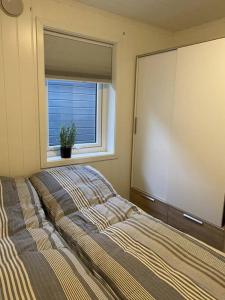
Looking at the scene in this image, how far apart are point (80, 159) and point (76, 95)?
25.8 inches

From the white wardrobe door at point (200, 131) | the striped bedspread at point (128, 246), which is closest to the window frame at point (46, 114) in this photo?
the striped bedspread at point (128, 246)

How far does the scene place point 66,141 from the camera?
87.0 inches

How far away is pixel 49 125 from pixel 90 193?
0.93m

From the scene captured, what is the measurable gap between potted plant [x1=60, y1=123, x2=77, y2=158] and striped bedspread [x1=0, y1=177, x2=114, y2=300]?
30.0 inches

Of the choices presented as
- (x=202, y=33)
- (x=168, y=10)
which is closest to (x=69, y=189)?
(x=168, y=10)

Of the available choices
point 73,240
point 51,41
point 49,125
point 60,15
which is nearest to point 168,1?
point 60,15

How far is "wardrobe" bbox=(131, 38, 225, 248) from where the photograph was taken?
1842 mm

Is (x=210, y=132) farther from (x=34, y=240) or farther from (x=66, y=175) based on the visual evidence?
(x=34, y=240)

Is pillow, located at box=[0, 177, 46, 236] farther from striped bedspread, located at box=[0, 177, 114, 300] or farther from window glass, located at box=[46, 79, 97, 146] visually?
window glass, located at box=[46, 79, 97, 146]

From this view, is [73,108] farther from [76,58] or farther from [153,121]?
[153,121]

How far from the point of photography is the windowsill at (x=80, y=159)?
2137 mm

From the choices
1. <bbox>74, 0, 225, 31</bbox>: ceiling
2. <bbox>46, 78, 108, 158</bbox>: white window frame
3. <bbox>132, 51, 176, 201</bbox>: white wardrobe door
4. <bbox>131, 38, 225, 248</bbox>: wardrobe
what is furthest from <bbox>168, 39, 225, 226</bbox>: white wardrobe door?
<bbox>46, 78, 108, 158</bbox>: white window frame

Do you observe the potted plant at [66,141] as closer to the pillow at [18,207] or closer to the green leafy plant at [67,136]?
the green leafy plant at [67,136]

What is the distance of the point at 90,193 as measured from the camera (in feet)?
5.51
